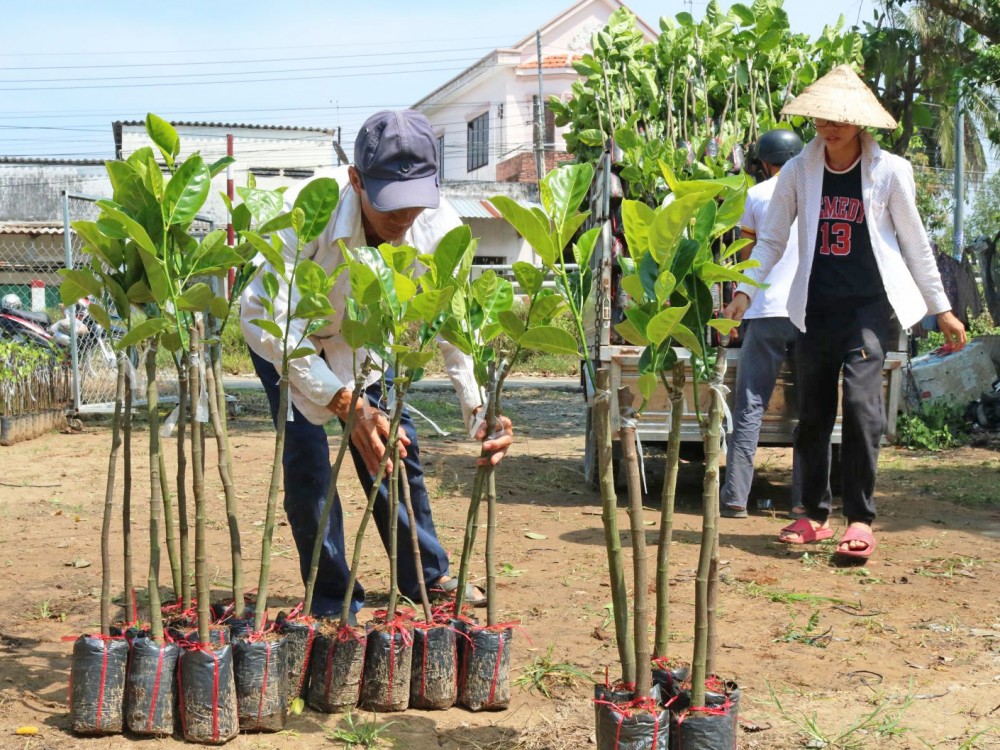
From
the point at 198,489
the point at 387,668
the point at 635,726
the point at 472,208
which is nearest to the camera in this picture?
the point at 635,726

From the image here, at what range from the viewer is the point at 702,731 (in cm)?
221

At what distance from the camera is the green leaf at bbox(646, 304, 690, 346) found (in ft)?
6.74

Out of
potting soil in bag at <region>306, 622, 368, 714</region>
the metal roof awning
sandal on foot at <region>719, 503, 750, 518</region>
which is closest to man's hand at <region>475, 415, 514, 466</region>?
potting soil in bag at <region>306, 622, 368, 714</region>

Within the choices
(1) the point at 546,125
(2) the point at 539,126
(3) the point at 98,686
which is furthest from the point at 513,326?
(1) the point at 546,125

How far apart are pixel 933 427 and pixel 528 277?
7.15 m

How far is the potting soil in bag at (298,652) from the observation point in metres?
2.81

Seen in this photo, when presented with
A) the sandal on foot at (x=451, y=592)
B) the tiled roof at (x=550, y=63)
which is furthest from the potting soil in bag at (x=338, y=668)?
the tiled roof at (x=550, y=63)

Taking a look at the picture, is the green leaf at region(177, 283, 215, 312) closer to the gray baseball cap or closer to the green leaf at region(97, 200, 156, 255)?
the green leaf at region(97, 200, 156, 255)

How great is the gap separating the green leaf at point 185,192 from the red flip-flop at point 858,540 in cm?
308

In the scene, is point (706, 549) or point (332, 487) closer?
point (706, 549)

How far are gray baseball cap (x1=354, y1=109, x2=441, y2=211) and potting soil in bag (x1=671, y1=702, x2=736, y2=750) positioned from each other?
153 cm

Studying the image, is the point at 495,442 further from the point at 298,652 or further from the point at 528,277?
the point at 298,652

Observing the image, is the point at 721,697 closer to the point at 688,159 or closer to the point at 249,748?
the point at 249,748

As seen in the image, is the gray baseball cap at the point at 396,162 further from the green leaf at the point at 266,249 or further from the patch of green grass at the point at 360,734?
the patch of green grass at the point at 360,734
